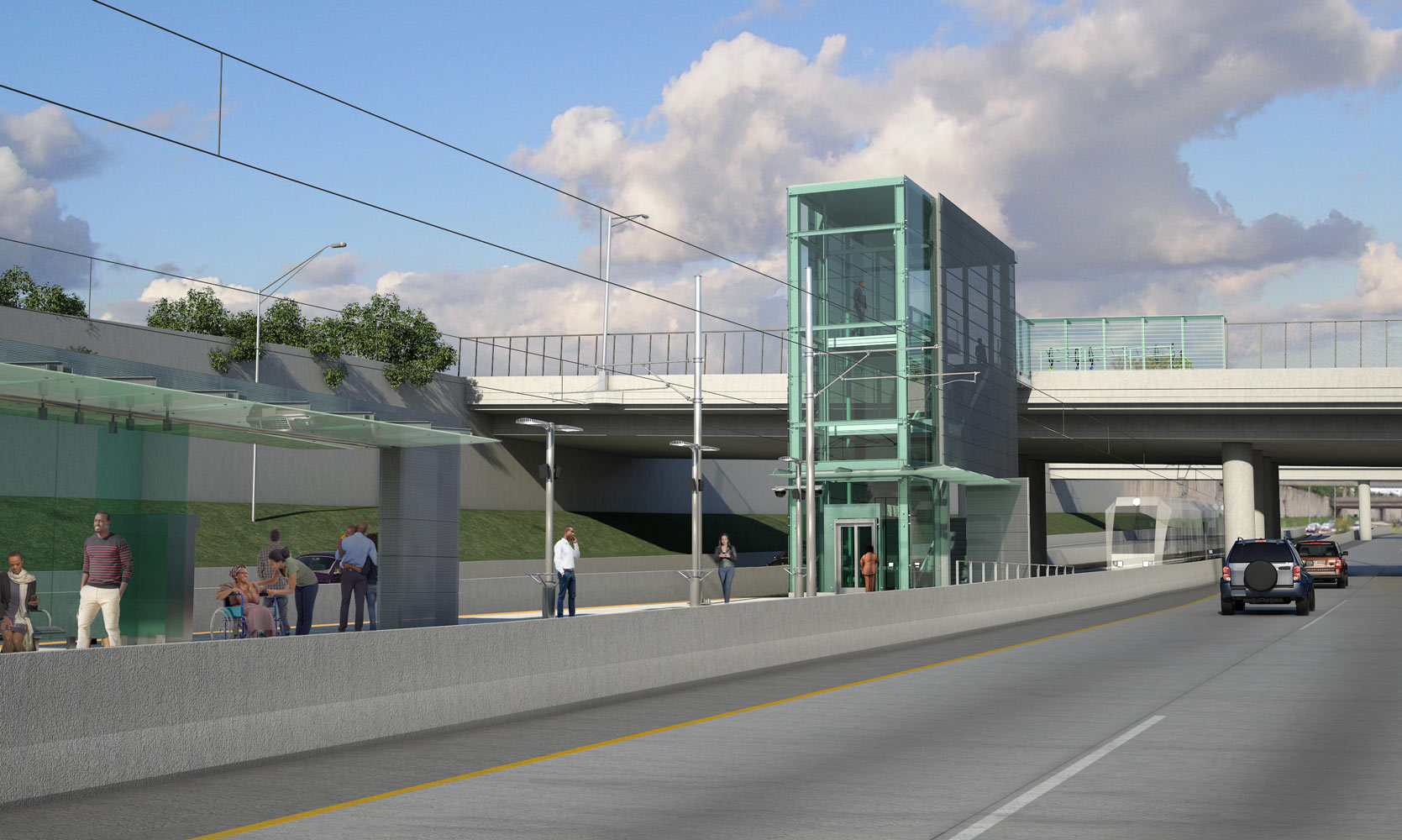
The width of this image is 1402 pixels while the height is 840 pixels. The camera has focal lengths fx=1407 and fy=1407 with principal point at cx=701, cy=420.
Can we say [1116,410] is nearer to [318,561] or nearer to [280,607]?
[318,561]

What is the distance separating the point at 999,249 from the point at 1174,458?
23.8m

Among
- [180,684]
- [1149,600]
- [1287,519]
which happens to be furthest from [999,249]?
[1287,519]

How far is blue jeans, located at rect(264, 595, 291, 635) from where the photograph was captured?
20.7 meters

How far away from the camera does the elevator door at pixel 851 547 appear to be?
1829 inches

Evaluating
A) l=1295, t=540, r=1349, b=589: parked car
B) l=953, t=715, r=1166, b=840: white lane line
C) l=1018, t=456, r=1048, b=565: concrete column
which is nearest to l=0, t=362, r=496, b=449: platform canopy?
l=953, t=715, r=1166, b=840: white lane line

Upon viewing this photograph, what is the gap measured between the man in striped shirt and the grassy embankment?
127 inches

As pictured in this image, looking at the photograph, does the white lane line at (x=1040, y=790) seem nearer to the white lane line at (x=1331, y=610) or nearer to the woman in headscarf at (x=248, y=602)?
the woman in headscarf at (x=248, y=602)

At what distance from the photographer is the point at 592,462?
236ft

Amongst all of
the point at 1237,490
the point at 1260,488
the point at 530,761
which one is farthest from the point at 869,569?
the point at 1260,488

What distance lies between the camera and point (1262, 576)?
31.3 metres

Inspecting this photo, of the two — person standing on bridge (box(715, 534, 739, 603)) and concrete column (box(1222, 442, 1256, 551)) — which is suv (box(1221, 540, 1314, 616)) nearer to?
person standing on bridge (box(715, 534, 739, 603))

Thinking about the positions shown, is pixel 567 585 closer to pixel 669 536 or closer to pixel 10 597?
pixel 10 597

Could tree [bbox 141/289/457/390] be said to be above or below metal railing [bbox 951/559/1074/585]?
above

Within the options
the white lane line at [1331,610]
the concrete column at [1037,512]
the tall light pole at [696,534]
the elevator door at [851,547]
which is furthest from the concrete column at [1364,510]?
the tall light pole at [696,534]
